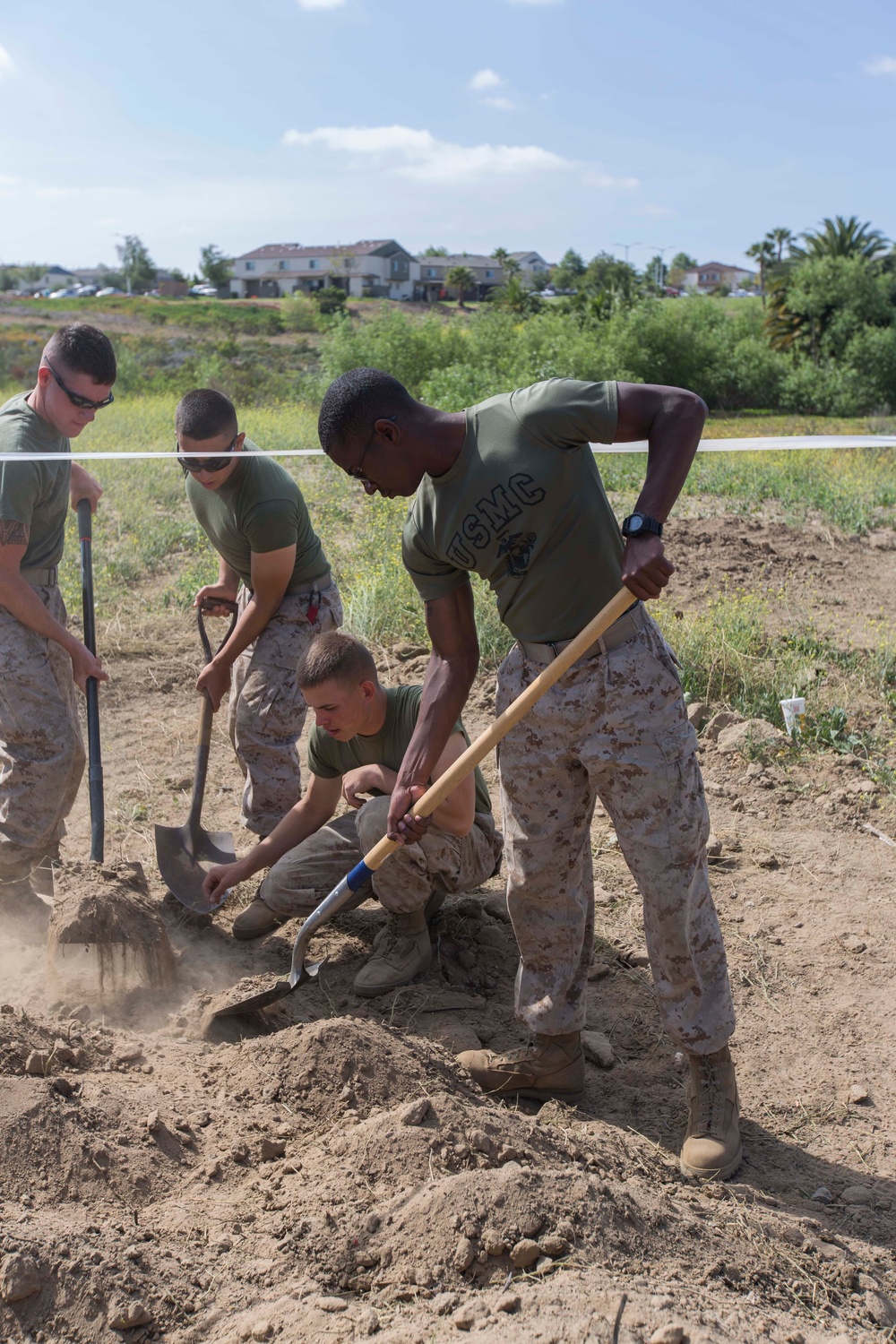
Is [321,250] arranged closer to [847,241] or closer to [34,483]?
[847,241]

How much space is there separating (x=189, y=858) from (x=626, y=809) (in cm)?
206

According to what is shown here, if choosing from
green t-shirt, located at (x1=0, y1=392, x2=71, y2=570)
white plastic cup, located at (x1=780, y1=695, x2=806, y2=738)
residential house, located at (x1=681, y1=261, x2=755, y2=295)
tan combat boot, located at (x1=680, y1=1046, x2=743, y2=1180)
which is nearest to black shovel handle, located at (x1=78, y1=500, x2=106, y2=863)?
green t-shirt, located at (x1=0, y1=392, x2=71, y2=570)

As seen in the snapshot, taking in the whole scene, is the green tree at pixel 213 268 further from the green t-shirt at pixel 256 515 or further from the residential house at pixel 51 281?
the green t-shirt at pixel 256 515

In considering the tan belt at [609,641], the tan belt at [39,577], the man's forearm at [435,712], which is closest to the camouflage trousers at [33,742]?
the tan belt at [39,577]

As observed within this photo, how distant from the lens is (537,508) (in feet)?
8.02

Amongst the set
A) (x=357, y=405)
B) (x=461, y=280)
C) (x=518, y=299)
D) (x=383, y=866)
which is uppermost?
(x=461, y=280)

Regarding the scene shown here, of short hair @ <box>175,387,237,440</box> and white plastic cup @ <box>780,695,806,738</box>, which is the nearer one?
short hair @ <box>175,387,237,440</box>

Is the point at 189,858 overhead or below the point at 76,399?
below

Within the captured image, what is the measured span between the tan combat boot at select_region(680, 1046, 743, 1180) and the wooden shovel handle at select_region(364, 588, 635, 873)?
0.93 m

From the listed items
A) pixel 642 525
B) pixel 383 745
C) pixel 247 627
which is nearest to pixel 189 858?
pixel 247 627

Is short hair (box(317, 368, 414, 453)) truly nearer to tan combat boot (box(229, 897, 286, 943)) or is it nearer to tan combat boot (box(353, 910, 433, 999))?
tan combat boot (box(353, 910, 433, 999))

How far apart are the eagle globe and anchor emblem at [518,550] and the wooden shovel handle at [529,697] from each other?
207mm

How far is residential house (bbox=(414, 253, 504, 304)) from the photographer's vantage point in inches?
3398

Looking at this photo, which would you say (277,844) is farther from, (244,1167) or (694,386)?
(694,386)
